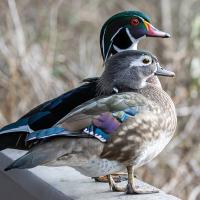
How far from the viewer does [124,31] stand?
9.53 feet

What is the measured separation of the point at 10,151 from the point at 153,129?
2.47 ft

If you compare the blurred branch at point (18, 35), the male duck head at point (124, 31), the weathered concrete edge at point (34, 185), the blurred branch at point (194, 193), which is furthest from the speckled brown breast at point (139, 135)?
the blurred branch at point (18, 35)

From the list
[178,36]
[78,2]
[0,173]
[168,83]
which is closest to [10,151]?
[0,173]

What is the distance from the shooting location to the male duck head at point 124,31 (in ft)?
9.49

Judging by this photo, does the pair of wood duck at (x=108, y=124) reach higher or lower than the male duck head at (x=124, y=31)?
lower

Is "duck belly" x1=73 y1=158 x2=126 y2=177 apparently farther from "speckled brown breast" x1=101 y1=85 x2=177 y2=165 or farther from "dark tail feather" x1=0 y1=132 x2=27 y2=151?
"dark tail feather" x1=0 y1=132 x2=27 y2=151

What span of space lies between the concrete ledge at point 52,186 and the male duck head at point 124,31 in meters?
0.55

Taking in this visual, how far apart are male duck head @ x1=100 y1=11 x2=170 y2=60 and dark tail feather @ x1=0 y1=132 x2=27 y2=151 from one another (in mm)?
584

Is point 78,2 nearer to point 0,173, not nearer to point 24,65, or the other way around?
point 24,65

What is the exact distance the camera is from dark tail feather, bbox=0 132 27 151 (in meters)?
2.51

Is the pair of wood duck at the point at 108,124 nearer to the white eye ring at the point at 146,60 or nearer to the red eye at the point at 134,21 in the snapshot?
the white eye ring at the point at 146,60

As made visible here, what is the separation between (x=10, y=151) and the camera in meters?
2.83

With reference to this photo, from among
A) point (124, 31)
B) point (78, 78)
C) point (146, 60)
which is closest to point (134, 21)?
point (124, 31)

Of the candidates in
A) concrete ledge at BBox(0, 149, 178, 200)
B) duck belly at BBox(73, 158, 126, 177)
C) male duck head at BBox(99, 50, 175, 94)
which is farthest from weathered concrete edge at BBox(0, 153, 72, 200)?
male duck head at BBox(99, 50, 175, 94)
